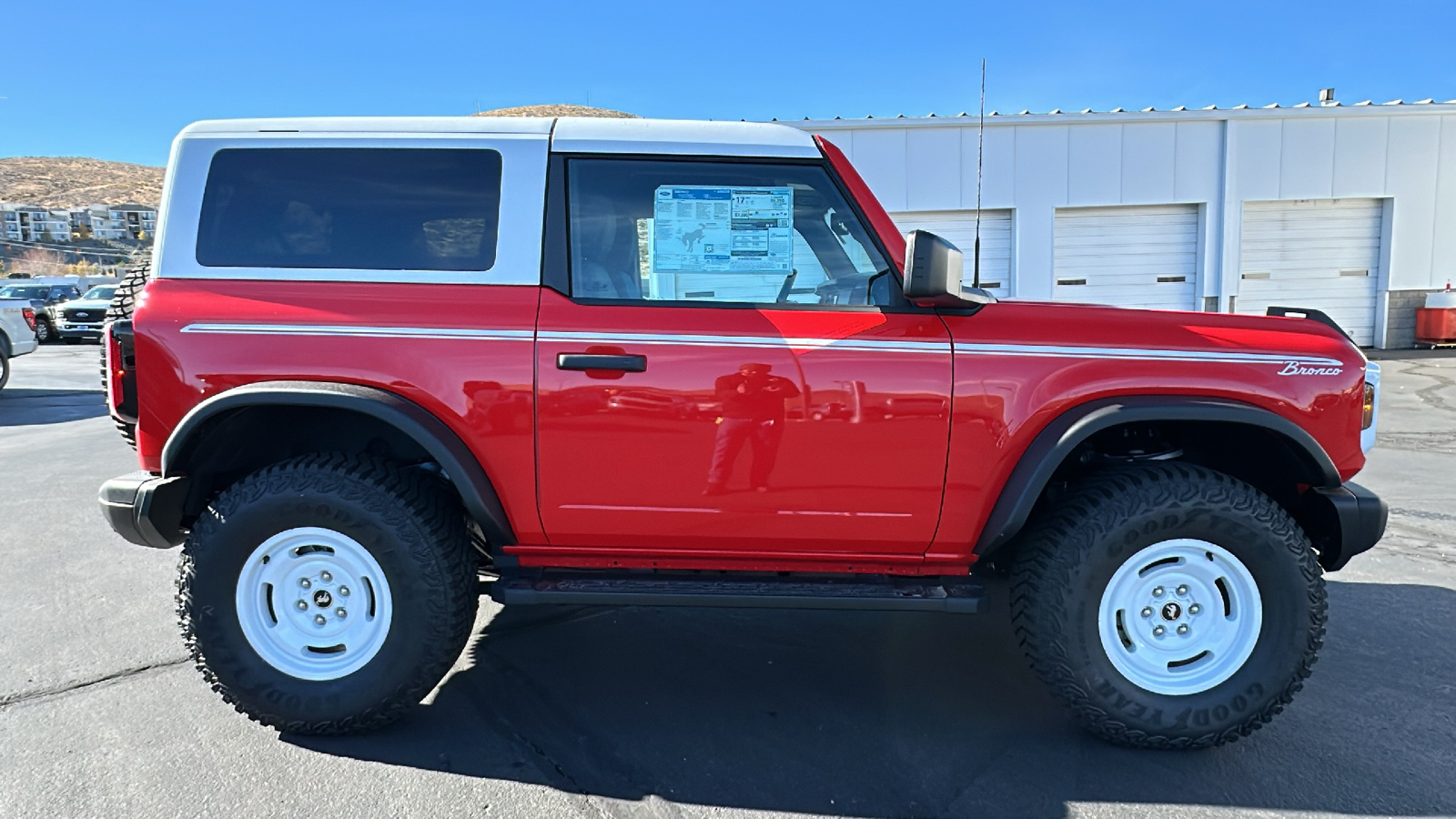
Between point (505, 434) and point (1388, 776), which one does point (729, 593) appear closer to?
point (505, 434)

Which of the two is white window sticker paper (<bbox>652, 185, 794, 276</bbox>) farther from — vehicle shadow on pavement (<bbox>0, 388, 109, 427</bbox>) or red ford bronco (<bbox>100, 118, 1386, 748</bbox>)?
vehicle shadow on pavement (<bbox>0, 388, 109, 427</bbox>)

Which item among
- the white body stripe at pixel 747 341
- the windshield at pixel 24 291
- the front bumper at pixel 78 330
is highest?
the windshield at pixel 24 291

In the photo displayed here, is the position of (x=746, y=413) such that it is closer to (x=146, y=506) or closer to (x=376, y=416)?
(x=376, y=416)

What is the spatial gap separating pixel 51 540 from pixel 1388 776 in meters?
6.60

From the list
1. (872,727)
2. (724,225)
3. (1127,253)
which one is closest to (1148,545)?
(872,727)

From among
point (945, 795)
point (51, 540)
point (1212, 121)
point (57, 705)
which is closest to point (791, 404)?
point (945, 795)

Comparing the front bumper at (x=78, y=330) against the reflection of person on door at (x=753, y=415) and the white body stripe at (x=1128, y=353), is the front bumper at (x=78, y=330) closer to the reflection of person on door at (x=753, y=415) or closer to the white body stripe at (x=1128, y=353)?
the reflection of person on door at (x=753, y=415)

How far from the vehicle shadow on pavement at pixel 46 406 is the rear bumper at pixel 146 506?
760 cm

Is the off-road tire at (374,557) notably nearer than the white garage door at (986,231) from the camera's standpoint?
Yes

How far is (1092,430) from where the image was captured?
276 centimetres

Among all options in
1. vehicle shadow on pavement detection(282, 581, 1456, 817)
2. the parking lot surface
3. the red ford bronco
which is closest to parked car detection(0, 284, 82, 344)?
the parking lot surface

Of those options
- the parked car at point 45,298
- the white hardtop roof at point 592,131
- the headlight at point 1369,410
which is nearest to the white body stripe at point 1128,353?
the headlight at point 1369,410

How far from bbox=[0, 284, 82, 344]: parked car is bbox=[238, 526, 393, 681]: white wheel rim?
77.7ft

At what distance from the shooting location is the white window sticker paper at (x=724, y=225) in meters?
2.97
